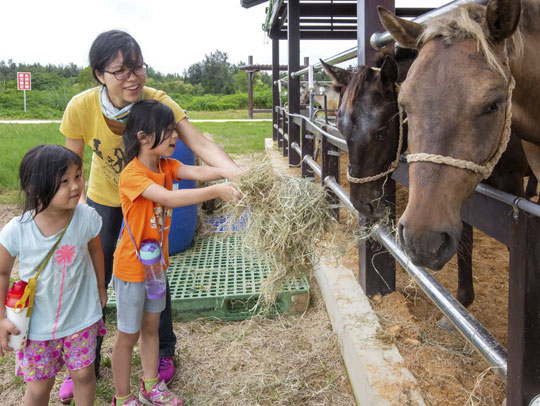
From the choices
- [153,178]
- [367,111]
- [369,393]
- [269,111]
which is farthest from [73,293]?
[269,111]

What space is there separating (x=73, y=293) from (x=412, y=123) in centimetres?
147

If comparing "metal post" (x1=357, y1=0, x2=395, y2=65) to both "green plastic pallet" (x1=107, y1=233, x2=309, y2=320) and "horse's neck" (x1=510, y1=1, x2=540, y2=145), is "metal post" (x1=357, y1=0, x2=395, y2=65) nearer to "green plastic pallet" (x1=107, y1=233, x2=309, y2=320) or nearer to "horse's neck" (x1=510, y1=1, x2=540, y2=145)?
"horse's neck" (x1=510, y1=1, x2=540, y2=145)

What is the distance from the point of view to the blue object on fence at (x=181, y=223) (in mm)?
3686

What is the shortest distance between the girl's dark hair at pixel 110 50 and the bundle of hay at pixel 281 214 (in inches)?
28.2

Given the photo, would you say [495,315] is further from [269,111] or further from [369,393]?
[269,111]

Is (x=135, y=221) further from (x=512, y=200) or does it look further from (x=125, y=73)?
(x=512, y=200)

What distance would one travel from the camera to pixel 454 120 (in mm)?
1240

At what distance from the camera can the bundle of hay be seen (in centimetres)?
194

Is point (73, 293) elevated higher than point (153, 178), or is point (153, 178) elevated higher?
point (153, 178)

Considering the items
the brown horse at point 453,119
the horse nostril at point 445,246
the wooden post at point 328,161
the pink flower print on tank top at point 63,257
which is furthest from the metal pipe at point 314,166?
the horse nostril at point 445,246

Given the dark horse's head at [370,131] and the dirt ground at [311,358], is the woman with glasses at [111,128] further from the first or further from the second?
the dark horse's head at [370,131]

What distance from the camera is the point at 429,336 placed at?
7.04ft

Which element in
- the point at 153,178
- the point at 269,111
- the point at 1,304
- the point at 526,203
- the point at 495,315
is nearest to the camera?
the point at 526,203

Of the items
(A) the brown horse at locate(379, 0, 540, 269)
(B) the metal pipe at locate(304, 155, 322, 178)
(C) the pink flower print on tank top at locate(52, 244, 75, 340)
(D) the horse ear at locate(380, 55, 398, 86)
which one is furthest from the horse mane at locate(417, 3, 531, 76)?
(B) the metal pipe at locate(304, 155, 322, 178)
